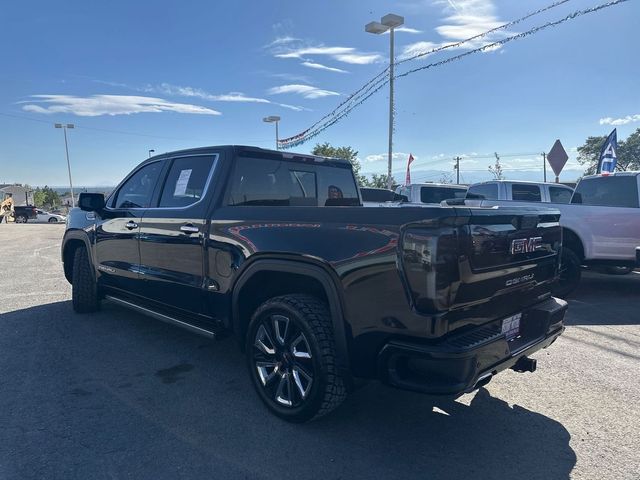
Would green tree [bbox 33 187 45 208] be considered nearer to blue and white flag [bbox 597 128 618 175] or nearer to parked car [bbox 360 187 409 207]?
blue and white flag [bbox 597 128 618 175]

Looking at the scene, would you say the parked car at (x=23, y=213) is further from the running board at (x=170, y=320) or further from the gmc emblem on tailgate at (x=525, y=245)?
the gmc emblem on tailgate at (x=525, y=245)

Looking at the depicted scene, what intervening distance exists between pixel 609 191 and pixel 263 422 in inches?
264

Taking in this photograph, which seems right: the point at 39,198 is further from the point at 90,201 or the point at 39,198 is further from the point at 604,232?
the point at 604,232

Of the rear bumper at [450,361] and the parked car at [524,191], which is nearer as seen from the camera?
the rear bumper at [450,361]

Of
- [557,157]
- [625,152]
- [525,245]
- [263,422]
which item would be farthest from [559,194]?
[625,152]

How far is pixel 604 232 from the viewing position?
684 centimetres

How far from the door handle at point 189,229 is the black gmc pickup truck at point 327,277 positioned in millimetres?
14

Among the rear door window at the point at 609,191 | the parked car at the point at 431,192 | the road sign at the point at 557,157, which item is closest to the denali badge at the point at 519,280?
the rear door window at the point at 609,191

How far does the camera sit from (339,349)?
8.89 feet

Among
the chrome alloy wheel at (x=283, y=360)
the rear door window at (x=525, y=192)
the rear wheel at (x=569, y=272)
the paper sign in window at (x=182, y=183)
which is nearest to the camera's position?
the chrome alloy wheel at (x=283, y=360)

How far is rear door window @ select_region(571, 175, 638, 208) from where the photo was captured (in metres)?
6.91

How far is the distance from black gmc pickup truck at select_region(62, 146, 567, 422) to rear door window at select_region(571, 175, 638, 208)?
4678 mm

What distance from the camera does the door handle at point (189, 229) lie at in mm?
3666

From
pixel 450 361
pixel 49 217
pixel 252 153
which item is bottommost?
pixel 49 217
